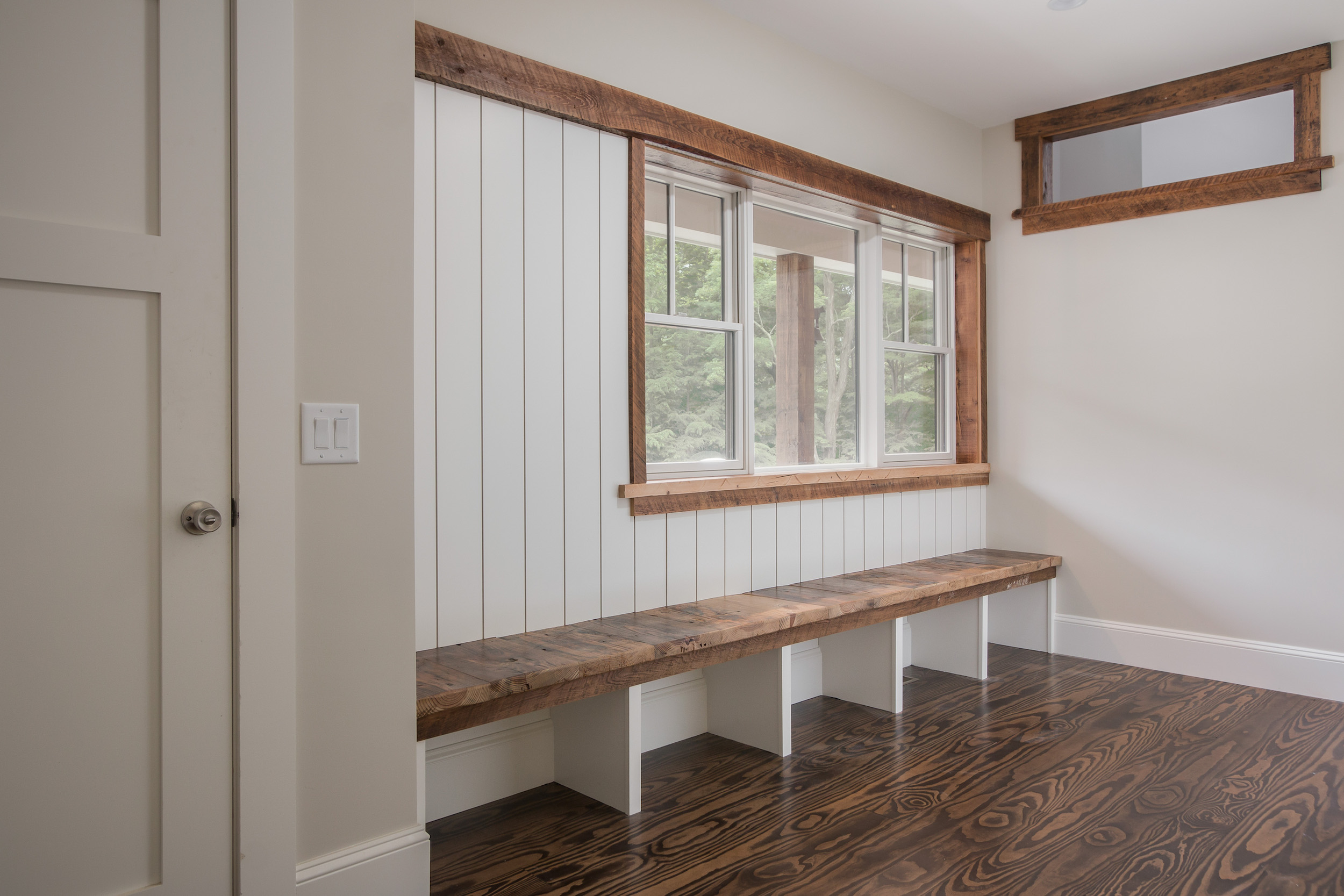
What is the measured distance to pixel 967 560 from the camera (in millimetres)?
3691

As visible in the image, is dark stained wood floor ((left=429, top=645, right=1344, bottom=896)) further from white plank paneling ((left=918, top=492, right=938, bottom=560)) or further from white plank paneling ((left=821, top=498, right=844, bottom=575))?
white plank paneling ((left=918, top=492, right=938, bottom=560))

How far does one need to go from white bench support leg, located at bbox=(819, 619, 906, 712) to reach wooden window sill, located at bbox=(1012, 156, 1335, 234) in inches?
85.7

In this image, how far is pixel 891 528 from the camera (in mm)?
3553

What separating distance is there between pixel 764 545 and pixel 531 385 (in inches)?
44.8

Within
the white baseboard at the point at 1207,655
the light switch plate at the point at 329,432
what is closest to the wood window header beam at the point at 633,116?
the light switch plate at the point at 329,432

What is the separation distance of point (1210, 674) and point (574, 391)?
2.99m

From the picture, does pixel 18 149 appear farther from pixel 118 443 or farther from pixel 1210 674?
pixel 1210 674

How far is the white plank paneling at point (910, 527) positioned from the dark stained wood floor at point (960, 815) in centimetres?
78

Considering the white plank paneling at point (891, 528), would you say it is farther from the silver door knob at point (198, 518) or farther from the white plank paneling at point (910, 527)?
the silver door knob at point (198, 518)

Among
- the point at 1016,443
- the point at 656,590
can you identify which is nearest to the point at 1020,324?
the point at 1016,443

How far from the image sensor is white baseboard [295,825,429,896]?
153cm

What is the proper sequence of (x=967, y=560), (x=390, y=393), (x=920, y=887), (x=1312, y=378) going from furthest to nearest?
(x=967, y=560) < (x=1312, y=378) < (x=920, y=887) < (x=390, y=393)

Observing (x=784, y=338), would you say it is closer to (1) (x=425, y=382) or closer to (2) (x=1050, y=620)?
(1) (x=425, y=382)

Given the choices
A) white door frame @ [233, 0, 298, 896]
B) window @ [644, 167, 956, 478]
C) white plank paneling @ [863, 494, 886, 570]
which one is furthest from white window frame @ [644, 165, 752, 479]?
white door frame @ [233, 0, 298, 896]
